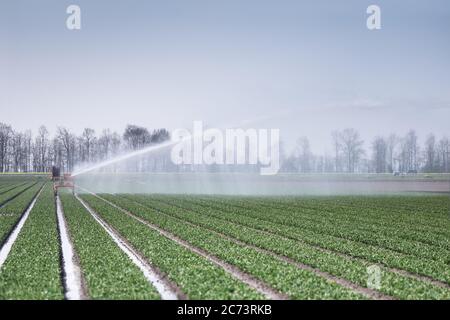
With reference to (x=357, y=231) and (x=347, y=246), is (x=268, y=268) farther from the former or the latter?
(x=357, y=231)

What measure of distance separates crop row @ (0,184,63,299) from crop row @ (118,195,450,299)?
273 inches

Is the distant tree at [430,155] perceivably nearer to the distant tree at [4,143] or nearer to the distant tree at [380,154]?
the distant tree at [380,154]

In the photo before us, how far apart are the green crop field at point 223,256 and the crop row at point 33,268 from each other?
0.03 m

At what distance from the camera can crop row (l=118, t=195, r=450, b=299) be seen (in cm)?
1086

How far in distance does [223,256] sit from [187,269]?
235 centimetres

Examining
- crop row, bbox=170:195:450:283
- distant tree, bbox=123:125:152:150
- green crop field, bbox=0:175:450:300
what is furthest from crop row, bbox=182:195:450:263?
distant tree, bbox=123:125:152:150

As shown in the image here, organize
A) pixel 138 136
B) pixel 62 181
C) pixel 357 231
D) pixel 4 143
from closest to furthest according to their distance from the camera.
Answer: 1. pixel 357 231
2. pixel 62 181
3. pixel 4 143
4. pixel 138 136

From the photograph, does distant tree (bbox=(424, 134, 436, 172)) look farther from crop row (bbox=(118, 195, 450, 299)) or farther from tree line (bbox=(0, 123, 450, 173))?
crop row (bbox=(118, 195, 450, 299))

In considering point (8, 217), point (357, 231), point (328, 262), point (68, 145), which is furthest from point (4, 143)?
point (328, 262)

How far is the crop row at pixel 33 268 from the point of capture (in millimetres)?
10529

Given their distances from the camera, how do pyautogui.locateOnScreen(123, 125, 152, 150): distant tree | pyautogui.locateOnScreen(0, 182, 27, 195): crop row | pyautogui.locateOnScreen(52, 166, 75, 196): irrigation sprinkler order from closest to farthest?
pyautogui.locateOnScreen(52, 166, 75, 196): irrigation sprinkler, pyautogui.locateOnScreen(0, 182, 27, 195): crop row, pyautogui.locateOnScreen(123, 125, 152, 150): distant tree

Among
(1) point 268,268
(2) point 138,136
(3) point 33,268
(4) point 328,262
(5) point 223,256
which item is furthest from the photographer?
(2) point 138,136

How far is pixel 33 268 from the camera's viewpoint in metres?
12.9
